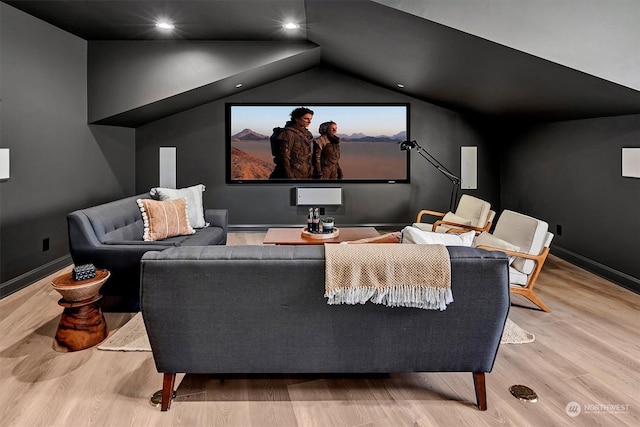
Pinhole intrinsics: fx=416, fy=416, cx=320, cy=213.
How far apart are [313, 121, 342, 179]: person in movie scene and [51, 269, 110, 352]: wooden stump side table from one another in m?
4.34

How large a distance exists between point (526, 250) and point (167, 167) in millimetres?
5233

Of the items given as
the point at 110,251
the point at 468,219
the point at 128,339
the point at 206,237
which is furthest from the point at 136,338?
the point at 468,219

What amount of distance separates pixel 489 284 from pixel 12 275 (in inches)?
158

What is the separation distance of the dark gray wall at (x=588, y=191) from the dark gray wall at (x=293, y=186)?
117 centimetres

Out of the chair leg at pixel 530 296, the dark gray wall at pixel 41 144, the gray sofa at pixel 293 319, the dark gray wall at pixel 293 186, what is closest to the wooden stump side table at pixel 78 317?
the gray sofa at pixel 293 319

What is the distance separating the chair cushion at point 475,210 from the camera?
466 centimetres

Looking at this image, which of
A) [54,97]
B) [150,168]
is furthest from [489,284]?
[150,168]

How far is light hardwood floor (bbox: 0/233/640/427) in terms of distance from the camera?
1.96 m

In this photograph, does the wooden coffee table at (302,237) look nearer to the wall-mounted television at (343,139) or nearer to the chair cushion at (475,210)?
the chair cushion at (475,210)

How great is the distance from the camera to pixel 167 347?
195 cm

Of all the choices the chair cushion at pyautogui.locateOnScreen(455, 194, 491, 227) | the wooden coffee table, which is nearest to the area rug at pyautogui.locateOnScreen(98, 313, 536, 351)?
the wooden coffee table

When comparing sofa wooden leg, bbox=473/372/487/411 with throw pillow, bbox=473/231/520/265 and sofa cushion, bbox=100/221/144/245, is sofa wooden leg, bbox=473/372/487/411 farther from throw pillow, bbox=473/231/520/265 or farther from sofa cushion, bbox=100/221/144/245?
sofa cushion, bbox=100/221/144/245

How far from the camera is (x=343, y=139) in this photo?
6.67m

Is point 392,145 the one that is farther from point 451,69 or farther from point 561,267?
point 561,267
